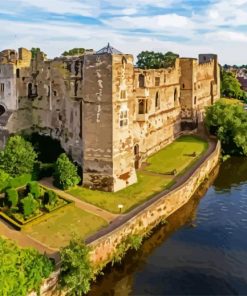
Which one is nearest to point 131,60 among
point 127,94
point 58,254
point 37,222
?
point 127,94

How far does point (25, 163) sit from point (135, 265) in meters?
17.4

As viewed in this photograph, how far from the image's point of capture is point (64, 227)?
33906mm

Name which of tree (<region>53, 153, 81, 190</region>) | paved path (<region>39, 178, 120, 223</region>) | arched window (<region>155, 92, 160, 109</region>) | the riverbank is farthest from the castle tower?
arched window (<region>155, 92, 160, 109</region>)

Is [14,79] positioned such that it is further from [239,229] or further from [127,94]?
[239,229]

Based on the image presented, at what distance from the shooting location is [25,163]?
43406 millimetres

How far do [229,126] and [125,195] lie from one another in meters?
29.5

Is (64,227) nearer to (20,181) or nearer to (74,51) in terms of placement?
(20,181)

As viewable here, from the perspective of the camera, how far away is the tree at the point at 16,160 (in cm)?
4300

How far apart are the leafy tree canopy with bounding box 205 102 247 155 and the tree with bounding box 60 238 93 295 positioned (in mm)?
40137

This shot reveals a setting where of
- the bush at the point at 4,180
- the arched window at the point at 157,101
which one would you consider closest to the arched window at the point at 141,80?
the arched window at the point at 157,101

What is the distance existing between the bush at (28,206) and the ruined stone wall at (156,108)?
686 inches

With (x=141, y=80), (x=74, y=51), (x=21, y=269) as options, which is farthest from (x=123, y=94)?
(x=74, y=51)

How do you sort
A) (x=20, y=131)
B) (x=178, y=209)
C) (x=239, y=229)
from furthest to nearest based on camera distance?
1. (x=20, y=131)
2. (x=178, y=209)
3. (x=239, y=229)

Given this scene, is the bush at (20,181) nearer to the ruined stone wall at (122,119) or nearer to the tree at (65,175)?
the tree at (65,175)
